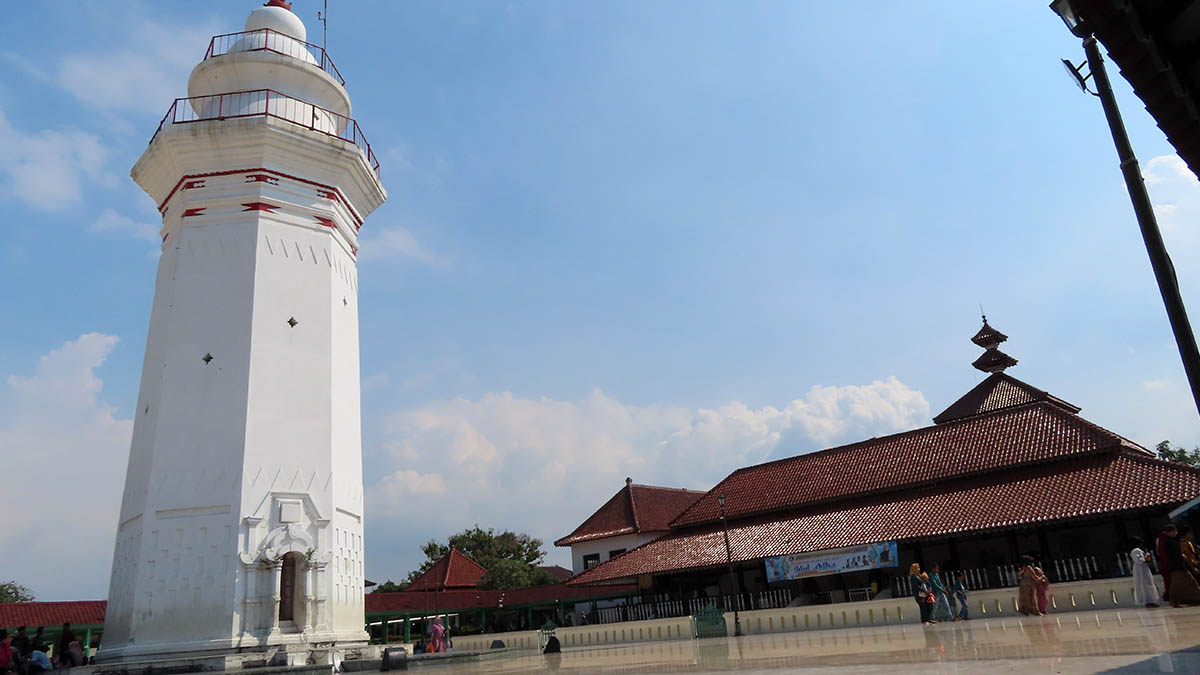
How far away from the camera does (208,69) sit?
1545 centimetres

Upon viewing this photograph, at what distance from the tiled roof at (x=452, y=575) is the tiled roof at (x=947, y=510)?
11.2 metres

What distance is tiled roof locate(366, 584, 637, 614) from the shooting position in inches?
1085

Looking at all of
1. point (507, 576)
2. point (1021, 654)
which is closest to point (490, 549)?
point (507, 576)

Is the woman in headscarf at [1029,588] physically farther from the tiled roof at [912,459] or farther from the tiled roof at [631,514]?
the tiled roof at [631,514]

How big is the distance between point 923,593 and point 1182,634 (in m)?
8.74

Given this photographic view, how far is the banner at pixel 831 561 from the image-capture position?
19625 millimetres

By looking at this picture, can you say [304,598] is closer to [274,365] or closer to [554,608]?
[274,365]

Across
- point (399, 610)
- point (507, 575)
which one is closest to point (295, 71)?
point (399, 610)

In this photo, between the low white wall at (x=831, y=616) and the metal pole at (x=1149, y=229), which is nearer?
the metal pole at (x=1149, y=229)

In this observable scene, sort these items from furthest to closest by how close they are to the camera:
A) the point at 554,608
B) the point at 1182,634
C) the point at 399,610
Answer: the point at 554,608
the point at 399,610
the point at 1182,634

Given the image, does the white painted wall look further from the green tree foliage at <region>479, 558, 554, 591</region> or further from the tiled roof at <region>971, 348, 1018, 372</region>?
the tiled roof at <region>971, 348, 1018, 372</region>

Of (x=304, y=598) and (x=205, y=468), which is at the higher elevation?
(x=205, y=468)

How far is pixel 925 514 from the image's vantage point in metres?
20.6

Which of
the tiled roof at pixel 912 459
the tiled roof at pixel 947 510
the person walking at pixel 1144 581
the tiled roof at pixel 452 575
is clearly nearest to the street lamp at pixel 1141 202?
the person walking at pixel 1144 581
